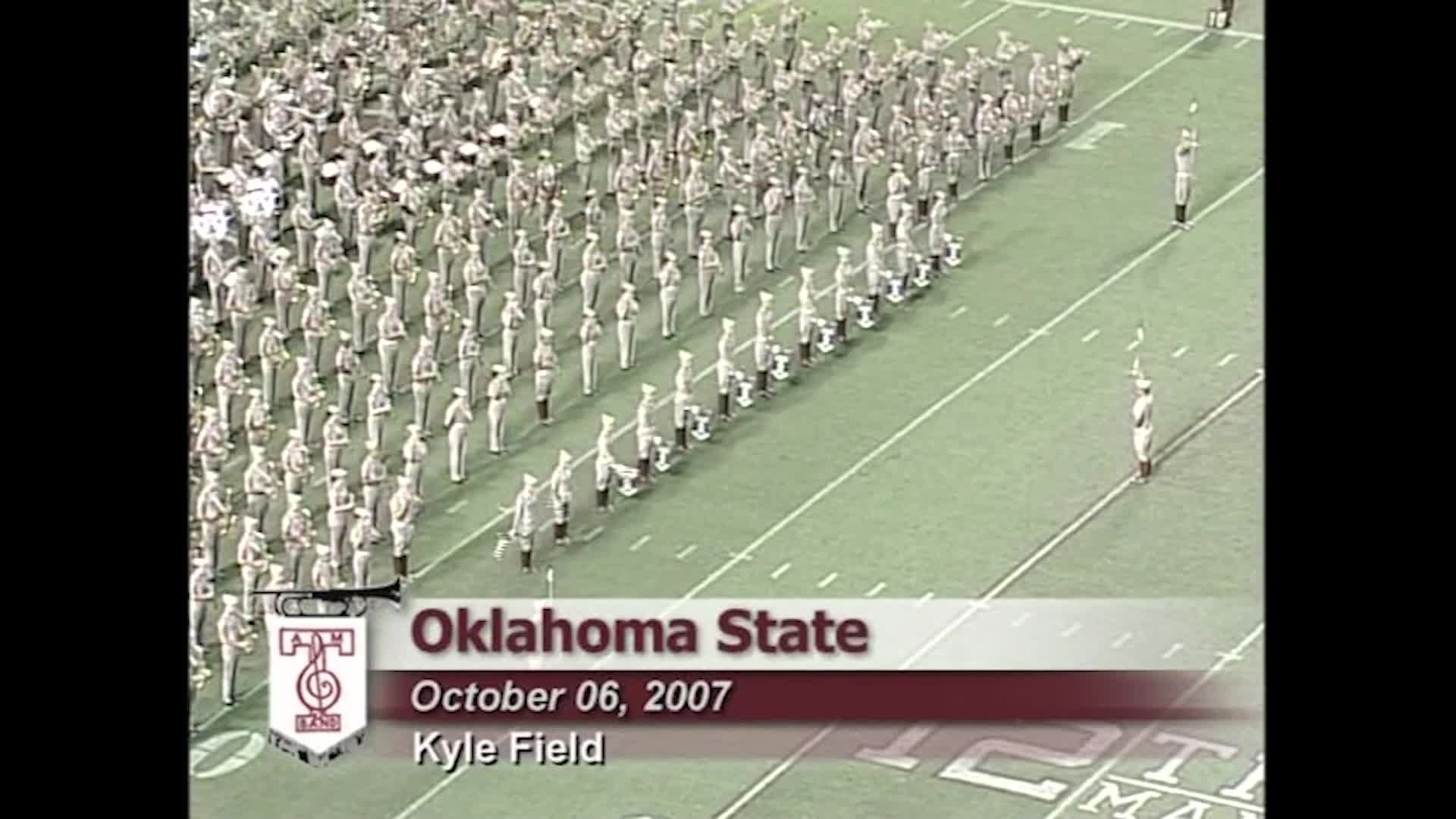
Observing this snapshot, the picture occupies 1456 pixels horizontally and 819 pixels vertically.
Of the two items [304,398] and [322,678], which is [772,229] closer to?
[304,398]

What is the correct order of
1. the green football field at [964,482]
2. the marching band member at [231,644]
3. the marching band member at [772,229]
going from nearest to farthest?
the green football field at [964,482] < the marching band member at [231,644] < the marching band member at [772,229]

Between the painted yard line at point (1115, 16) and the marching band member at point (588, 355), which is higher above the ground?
the painted yard line at point (1115, 16)

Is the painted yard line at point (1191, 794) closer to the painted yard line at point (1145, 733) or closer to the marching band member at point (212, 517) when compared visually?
the painted yard line at point (1145, 733)

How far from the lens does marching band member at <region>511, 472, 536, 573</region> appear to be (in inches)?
949

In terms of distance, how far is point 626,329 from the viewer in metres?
25.7

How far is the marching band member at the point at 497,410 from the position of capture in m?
25.0

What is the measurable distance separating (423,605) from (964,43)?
6.23 metres

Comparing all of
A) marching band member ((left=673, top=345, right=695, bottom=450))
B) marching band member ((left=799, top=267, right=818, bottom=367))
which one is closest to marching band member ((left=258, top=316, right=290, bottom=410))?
marching band member ((left=673, top=345, right=695, bottom=450))

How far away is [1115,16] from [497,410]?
5.45 meters

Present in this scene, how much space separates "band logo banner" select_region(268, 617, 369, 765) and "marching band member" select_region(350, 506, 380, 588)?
87 cm

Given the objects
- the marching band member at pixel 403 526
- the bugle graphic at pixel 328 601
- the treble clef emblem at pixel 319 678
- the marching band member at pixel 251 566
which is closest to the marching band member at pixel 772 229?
the marching band member at pixel 403 526

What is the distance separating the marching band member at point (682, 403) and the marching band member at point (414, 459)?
44.4 inches

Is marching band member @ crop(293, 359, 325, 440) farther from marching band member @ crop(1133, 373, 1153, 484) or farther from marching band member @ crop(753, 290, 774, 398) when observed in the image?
marching band member @ crop(1133, 373, 1153, 484)

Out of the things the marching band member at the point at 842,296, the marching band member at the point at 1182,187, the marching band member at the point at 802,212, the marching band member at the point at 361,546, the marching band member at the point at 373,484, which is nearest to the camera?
the marching band member at the point at 361,546
